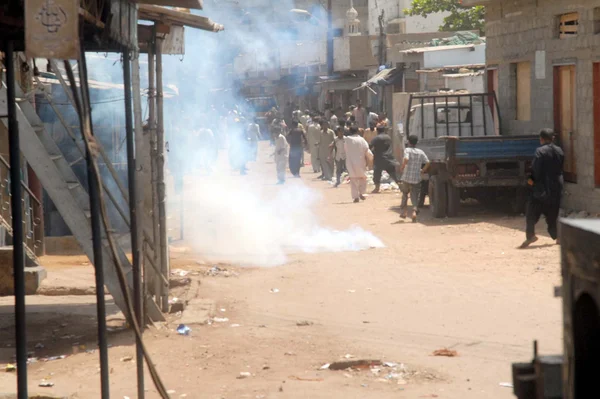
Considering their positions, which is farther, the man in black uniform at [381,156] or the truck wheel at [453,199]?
the man in black uniform at [381,156]

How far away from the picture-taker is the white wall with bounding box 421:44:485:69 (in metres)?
29.3

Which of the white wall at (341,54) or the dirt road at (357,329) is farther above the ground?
the white wall at (341,54)

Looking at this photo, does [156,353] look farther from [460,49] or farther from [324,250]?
[460,49]

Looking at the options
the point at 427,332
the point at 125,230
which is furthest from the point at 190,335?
the point at 125,230

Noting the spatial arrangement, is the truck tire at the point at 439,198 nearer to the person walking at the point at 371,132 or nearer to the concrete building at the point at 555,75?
the concrete building at the point at 555,75

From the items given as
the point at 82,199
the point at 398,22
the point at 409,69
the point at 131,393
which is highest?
the point at 398,22

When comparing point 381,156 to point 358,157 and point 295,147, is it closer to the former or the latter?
point 358,157

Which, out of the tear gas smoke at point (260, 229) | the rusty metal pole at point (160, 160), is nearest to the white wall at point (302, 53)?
the tear gas smoke at point (260, 229)

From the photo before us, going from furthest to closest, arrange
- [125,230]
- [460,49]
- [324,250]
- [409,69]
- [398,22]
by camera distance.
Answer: [398,22], [409,69], [460,49], [125,230], [324,250]

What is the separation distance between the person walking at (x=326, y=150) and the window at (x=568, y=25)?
10.3 meters

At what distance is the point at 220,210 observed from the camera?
20.3m

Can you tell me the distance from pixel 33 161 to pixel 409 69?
25935 mm

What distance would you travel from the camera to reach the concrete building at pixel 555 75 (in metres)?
16.2

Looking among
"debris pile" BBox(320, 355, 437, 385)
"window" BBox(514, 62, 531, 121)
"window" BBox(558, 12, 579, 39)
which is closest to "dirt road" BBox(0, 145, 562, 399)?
"debris pile" BBox(320, 355, 437, 385)
